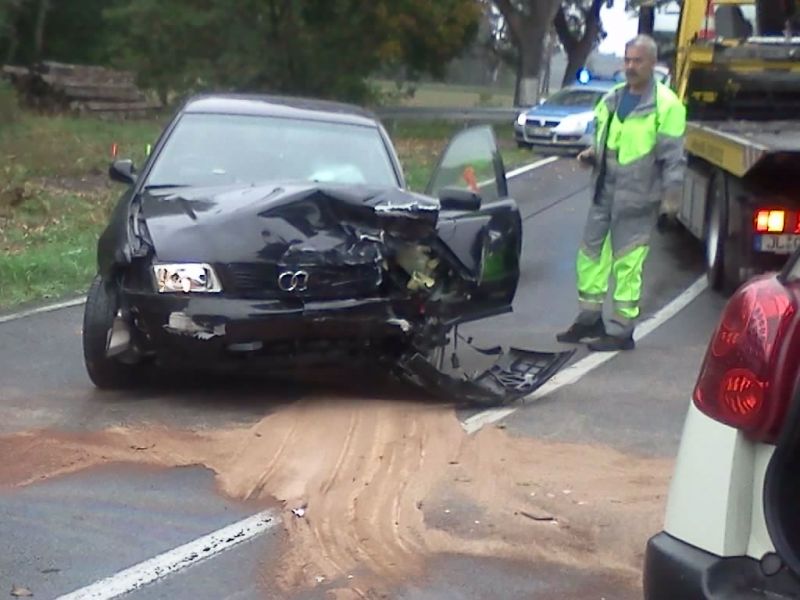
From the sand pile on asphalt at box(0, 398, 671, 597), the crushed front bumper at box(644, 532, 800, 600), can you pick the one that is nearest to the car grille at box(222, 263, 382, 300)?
the sand pile on asphalt at box(0, 398, 671, 597)

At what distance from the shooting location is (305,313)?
7.35 metres

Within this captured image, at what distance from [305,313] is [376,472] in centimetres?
107

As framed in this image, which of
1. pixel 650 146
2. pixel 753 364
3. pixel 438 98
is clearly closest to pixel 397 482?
pixel 753 364

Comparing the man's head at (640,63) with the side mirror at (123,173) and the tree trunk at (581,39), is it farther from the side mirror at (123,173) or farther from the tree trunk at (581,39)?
the tree trunk at (581,39)

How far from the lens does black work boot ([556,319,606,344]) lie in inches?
389

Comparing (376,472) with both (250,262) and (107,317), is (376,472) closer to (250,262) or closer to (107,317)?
(250,262)

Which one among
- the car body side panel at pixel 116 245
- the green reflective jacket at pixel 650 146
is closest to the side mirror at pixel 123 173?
the car body side panel at pixel 116 245

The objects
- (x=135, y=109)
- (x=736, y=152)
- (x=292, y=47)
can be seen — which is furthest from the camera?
(x=135, y=109)

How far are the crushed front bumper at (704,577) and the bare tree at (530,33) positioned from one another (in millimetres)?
43568

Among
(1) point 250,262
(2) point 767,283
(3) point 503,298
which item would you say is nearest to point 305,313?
(1) point 250,262

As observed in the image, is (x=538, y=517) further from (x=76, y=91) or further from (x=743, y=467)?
(x=76, y=91)

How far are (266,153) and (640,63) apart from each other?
7.98 ft

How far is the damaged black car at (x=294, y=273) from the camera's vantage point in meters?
7.35

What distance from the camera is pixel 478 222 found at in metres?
8.34
